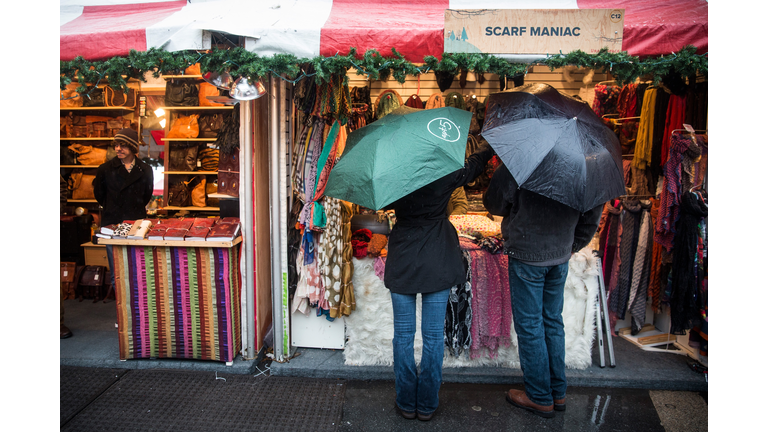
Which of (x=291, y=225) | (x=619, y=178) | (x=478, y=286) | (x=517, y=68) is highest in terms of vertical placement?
(x=517, y=68)

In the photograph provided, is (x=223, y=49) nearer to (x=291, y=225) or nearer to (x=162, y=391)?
(x=291, y=225)

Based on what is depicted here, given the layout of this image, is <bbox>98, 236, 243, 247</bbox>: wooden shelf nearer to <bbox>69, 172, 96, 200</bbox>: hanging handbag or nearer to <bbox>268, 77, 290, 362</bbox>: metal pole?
<bbox>268, 77, 290, 362</bbox>: metal pole

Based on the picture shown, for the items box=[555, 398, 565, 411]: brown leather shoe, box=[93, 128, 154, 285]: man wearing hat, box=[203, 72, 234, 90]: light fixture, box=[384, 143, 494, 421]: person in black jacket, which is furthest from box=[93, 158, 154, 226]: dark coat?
box=[555, 398, 565, 411]: brown leather shoe

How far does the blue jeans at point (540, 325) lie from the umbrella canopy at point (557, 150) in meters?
0.74

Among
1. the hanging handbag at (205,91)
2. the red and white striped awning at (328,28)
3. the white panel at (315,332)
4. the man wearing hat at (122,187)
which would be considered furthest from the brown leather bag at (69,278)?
the white panel at (315,332)

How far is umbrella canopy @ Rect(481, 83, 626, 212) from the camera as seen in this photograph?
2.52m

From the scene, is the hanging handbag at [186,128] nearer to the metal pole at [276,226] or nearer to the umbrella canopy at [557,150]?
the metal pole at [276,226]

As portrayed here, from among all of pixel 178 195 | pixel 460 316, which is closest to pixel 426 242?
pixel 460 316

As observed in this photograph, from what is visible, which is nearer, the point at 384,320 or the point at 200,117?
the point at 384,320

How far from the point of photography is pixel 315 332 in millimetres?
4145

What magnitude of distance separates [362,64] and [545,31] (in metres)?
1.29

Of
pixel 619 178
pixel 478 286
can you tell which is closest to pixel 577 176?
pixel 619 178

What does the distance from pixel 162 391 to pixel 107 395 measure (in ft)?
1.40

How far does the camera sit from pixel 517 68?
9.73ft
